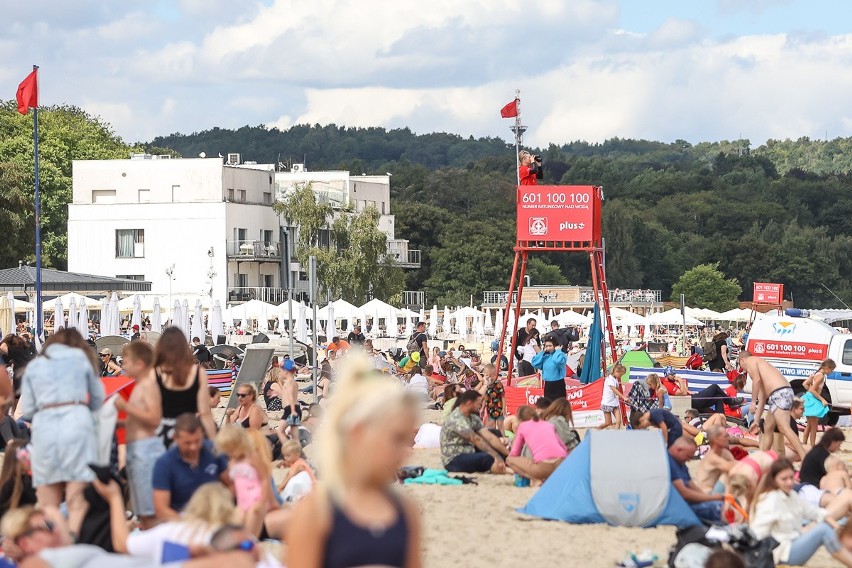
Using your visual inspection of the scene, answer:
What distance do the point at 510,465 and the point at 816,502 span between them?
10.6ft

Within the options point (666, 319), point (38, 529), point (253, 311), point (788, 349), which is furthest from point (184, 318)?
point (38, 529)

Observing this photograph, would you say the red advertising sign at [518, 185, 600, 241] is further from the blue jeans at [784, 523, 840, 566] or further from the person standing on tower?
the blue jeans at [784, 523, 840, 566]

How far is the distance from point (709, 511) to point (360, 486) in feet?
24.3

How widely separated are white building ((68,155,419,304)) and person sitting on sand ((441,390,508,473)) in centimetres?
5573

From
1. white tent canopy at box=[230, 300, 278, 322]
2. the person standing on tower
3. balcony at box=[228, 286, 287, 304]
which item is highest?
the person standing on tower

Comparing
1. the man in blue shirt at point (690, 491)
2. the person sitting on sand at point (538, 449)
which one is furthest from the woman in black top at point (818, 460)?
the person sitting on sand at point (538, 449)

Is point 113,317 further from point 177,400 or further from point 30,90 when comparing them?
point 177,400

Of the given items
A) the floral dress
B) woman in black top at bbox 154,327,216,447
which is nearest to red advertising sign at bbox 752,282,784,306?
the floral dress

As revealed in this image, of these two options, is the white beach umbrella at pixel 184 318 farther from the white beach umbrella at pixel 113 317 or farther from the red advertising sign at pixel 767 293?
the red advertising sign at pixel 767 293

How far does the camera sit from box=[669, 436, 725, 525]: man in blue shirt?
10133mm

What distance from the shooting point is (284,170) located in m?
92.6

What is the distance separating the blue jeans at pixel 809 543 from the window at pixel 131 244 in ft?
211

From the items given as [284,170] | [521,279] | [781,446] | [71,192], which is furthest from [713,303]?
[781,446]

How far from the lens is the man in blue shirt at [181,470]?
7.59 meters
